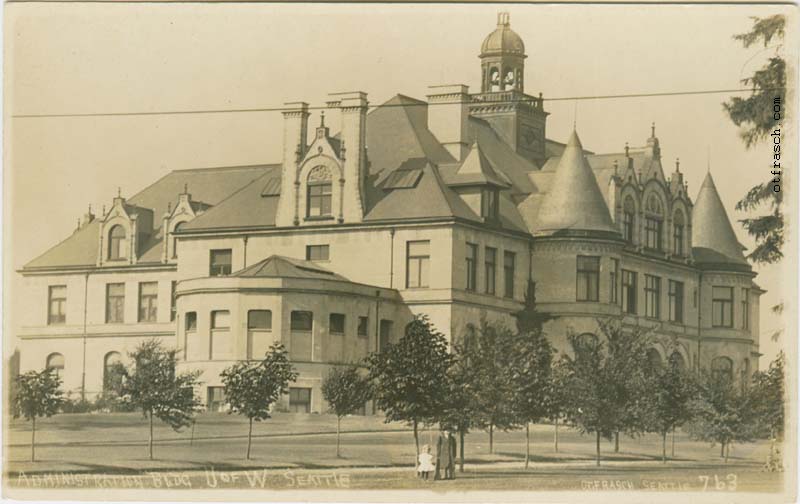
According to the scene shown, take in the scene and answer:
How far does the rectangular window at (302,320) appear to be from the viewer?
6825 cm

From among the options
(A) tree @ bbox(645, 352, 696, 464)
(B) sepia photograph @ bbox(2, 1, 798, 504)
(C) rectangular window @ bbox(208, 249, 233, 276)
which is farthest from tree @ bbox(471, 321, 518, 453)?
(C) rectangular window @ bbox(208, 249, 233, 276)

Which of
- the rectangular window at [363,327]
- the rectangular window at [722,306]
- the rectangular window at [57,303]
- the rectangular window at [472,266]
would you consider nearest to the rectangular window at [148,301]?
the rectangular window at [57,303]

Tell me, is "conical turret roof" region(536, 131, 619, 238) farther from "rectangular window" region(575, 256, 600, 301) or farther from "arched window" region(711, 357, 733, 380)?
"arched window" region(711, 357, 733, 380)

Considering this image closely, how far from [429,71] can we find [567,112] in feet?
20.4

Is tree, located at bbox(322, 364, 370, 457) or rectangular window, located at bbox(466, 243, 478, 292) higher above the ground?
rectangular window, located at bbox(466, 243, 478, 292)

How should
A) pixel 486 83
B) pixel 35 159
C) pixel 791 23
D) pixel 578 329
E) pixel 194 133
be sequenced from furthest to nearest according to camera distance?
pixel 486 83, pixel 578 329, pixel 194 133, pixel 35 159, pixel 791 23

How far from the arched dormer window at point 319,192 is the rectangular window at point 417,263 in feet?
11.1

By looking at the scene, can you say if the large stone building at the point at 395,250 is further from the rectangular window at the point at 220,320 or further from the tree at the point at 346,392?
the tree at the point at 346,392

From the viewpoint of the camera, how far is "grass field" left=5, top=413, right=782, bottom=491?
56438 millimetres

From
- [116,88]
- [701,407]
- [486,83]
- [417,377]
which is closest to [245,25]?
[116,88]

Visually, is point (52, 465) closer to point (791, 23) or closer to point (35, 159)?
point (35, 159)

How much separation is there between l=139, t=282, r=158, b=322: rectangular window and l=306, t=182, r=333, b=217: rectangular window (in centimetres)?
953

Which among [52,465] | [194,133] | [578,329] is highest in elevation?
[194,133]

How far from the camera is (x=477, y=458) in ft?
202
